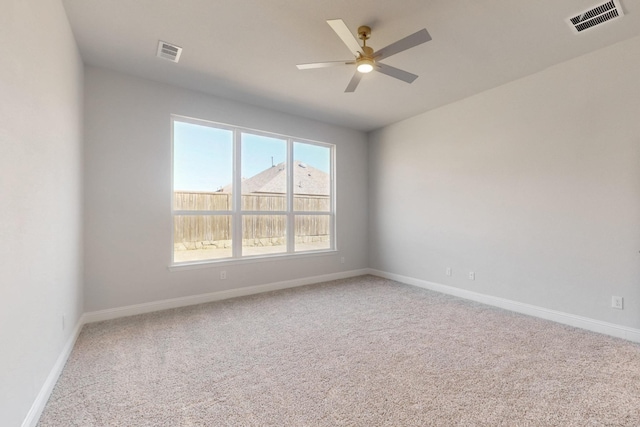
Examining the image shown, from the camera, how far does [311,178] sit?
16.9 ft

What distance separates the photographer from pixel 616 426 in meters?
1.63

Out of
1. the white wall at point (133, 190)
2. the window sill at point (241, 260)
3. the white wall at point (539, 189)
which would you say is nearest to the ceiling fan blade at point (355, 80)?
the white wall at point (133, 190)

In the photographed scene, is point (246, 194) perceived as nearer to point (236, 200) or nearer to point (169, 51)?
point (236, 200)

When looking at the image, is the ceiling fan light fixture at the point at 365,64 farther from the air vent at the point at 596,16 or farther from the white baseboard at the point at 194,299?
the white baseboard at the point at 194,299

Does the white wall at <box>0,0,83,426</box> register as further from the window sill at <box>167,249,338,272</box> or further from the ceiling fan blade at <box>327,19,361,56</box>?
the ceiling fan blade at <box>327,19,361,56</box>

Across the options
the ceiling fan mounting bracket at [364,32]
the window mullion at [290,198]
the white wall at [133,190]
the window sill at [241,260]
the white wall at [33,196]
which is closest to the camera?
the white wall at [33,196]

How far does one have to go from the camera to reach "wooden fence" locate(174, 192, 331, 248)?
12.8ft

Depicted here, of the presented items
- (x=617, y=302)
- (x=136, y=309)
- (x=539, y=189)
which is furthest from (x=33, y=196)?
(x=617, y=302)

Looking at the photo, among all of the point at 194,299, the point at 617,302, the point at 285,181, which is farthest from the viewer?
the point at 285,181

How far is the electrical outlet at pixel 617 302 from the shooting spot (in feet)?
9.26

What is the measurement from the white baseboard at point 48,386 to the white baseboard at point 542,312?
4.35 metres

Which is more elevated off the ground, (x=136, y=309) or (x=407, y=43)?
(x=407, y=43)

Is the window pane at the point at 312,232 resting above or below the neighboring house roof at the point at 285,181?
below

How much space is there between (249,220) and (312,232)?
1199 mm
